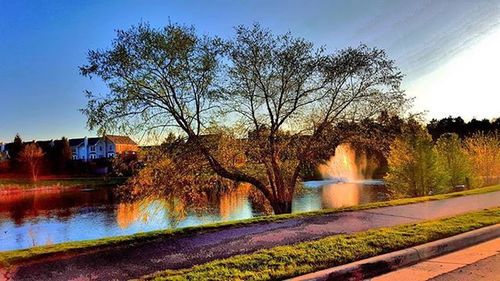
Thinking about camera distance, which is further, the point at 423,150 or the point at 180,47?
A: the point at 423,150

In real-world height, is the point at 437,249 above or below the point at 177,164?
below

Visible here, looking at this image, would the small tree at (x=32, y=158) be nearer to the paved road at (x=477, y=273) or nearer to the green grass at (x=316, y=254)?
the green grass at (x=316, y=254)

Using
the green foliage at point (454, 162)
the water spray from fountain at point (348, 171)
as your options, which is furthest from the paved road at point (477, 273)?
the water spray from fountain at point (348, 171)

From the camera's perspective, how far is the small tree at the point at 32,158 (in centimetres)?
7341

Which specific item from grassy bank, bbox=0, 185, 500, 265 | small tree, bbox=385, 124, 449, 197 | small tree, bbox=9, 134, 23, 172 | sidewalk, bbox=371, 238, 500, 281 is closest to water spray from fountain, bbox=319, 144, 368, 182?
small tree, bbox=385, 124, 449, 197

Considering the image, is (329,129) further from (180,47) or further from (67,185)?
(67,185)

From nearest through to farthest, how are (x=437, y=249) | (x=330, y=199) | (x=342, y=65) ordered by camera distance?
1. (x=437, y=249)
2. (x=342, y=65)
3. (x=330, y=199)

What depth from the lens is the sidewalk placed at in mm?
5957

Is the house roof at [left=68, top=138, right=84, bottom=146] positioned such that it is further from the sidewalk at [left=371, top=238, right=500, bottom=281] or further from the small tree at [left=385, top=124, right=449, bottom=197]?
the sidewalk at [left=371, top=238, right=500, bottom=281]

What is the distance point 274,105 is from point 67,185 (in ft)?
177

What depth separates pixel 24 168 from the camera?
75938 millimetres

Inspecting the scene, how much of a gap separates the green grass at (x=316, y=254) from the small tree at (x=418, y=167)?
64.2 feet

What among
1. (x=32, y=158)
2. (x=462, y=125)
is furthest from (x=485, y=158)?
(x=32, y=158)

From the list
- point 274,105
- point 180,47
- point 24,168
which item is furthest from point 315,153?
point 24,168
